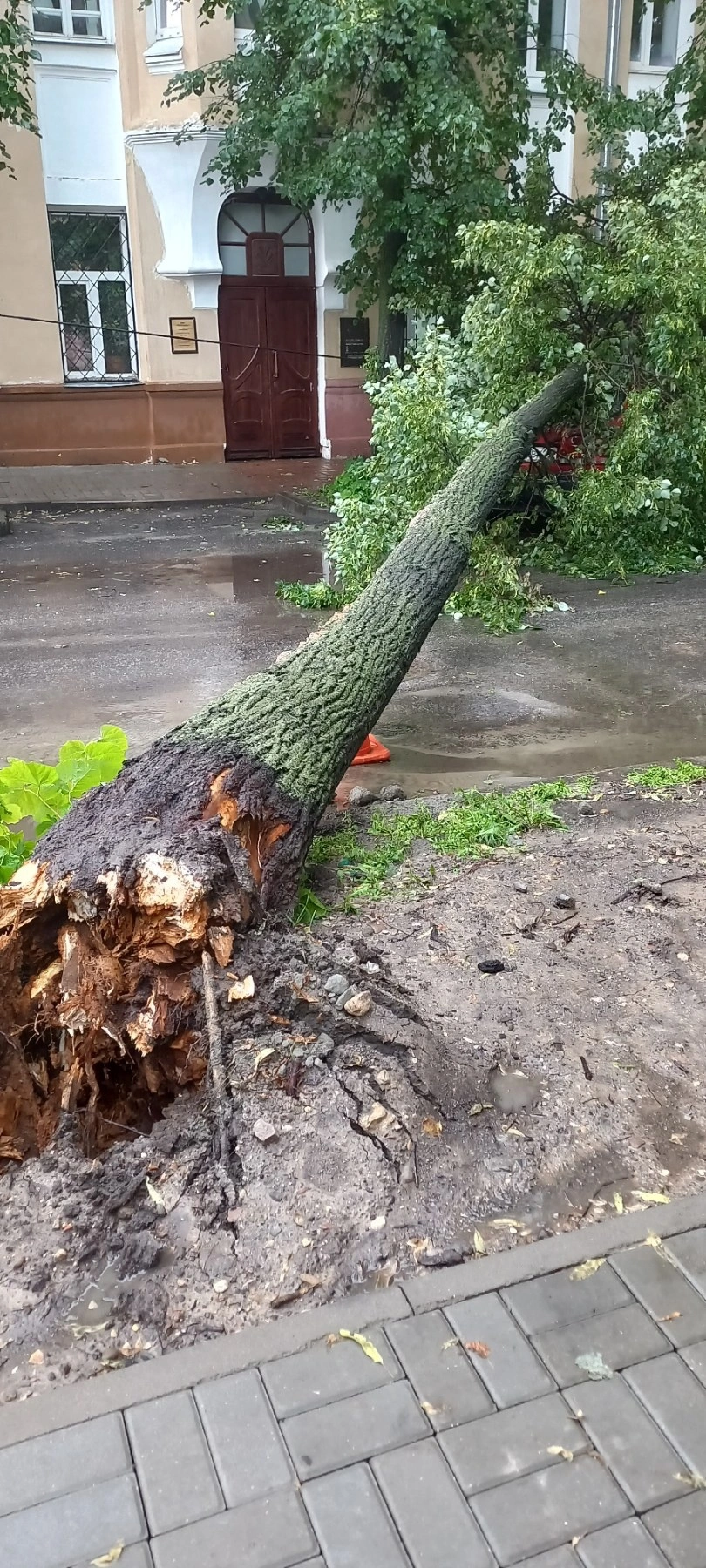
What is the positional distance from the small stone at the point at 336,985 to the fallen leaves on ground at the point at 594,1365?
121cm

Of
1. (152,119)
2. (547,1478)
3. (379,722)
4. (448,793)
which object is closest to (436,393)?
(379,722)

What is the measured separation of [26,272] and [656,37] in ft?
31.0

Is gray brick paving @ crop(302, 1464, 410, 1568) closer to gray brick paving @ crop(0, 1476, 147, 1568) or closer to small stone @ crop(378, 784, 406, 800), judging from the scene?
gray brick paving @ crop(0, 1476, 147, 1568)

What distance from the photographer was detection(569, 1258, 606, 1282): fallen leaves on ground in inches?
95.4

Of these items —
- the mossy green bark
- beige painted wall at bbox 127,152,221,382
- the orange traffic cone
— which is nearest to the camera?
the mossy green bark

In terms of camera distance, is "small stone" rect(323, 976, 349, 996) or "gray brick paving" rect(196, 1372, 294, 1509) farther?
"small stone" rect(323, 976, 349, 996)

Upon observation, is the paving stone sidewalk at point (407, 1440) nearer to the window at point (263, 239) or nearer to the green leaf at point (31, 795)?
the green leaf at point (31, 795)

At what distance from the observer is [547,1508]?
1974 millimetres

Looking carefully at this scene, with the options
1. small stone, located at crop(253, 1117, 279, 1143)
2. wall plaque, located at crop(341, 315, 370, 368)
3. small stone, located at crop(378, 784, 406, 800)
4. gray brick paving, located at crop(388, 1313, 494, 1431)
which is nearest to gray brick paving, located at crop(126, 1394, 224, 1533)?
gray brick paving, located at crop(388, 1313, 494, 1431)

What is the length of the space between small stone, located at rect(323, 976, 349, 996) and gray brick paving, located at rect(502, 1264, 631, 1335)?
1.02m

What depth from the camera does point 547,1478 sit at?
202cm

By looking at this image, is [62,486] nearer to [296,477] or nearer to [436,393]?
[296,477]

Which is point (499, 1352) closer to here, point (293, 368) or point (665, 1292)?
point (665, 1292)

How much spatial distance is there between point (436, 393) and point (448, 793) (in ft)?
13.6
